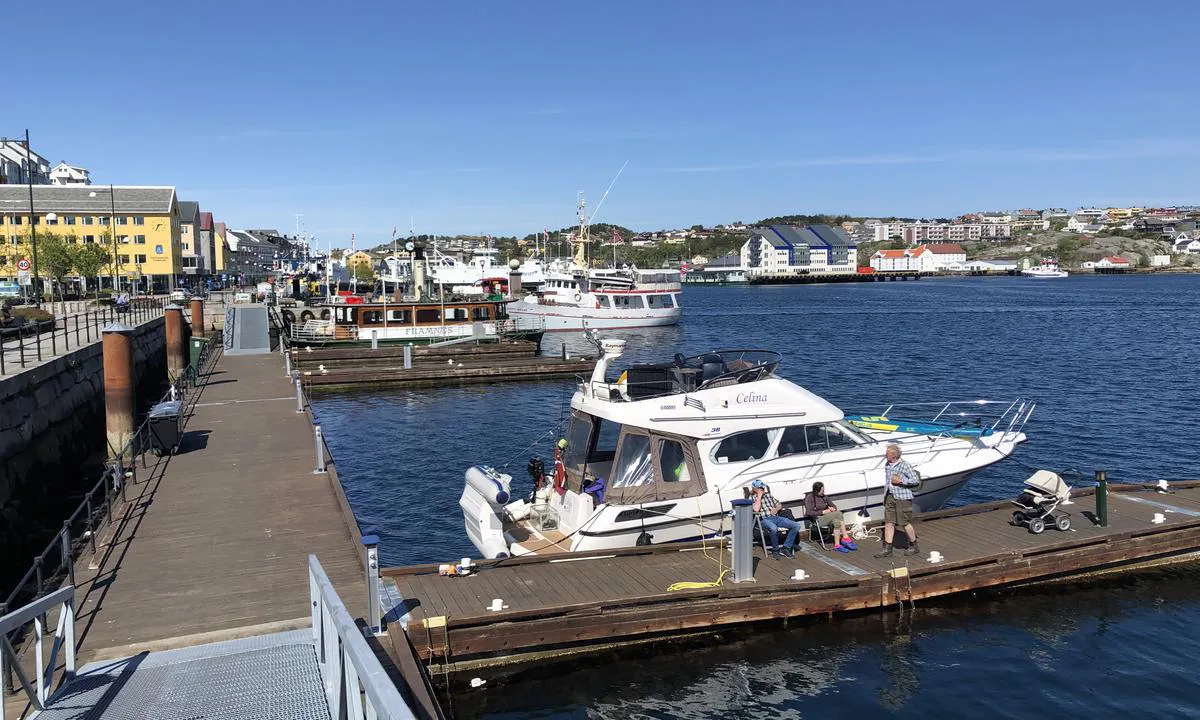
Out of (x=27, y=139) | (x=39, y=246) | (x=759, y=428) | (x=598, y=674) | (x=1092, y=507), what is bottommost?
(x=598, y=674)

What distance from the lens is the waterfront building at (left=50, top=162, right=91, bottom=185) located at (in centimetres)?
11550

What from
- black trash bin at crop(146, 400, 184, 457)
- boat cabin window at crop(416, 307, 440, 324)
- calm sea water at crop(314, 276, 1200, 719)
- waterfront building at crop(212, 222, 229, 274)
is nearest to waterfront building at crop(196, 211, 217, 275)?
waterfront building at crop(212, 222, 229, 274)

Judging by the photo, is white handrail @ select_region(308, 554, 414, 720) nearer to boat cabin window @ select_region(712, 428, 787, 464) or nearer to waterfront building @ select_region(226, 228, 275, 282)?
boat cabin window @ select_region(712, 428, 787, 464)

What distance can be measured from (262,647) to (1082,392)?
37783 millimetres

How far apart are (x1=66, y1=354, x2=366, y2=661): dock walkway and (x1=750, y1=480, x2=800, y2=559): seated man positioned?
19.8 ft

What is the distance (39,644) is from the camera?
7922 millimetres

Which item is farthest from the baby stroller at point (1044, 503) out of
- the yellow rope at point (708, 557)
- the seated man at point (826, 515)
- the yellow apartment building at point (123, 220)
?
the yellow apartment building at point (123, 220)

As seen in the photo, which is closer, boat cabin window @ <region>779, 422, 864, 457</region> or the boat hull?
the boat hull

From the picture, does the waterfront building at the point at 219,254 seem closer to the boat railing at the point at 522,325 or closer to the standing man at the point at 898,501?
the boat railing at the point at 522,325

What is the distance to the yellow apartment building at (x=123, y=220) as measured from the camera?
262ft

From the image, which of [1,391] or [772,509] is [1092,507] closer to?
[772,509]

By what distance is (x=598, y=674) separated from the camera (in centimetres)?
1173

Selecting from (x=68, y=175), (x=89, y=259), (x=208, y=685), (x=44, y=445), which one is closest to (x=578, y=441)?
(x=208, y=685)

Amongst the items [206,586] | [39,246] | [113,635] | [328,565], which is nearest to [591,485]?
[328,565]
